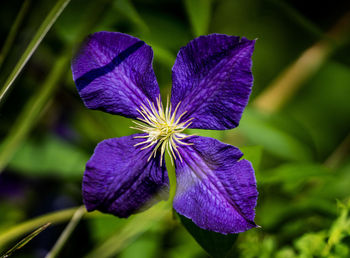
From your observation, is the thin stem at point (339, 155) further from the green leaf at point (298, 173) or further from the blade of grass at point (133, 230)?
the blade of grass at point (133, 230)

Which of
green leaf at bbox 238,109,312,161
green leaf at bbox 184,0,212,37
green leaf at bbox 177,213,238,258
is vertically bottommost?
green leaf at bbox 177,213,238,258

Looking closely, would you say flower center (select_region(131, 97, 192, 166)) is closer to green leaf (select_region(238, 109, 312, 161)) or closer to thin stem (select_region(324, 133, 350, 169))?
green leaf (select_region(238, 109, 312, 161))

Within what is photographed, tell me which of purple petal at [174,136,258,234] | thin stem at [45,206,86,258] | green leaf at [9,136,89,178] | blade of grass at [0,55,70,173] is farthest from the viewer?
green leaf at [9,136,89,178]

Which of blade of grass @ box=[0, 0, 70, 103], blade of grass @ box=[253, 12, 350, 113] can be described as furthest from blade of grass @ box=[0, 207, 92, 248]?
blade of grass @ box=[253, 12, 350, 113]

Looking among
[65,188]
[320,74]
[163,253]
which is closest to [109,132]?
[65,188]

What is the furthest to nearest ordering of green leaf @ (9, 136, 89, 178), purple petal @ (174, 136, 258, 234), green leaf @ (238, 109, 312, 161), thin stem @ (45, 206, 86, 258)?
green leaf @ (9, 136, 89, 178), green leaf @ (238, 109, 312, 161), thin stem @ (45, 206, 86, 258), purple petal @ (174, 136, 258, 234)

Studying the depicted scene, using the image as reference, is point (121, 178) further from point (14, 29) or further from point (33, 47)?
point (14, 29)

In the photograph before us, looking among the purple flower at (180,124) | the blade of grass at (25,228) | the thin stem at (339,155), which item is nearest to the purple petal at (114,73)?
the purple flower at (180,124)
